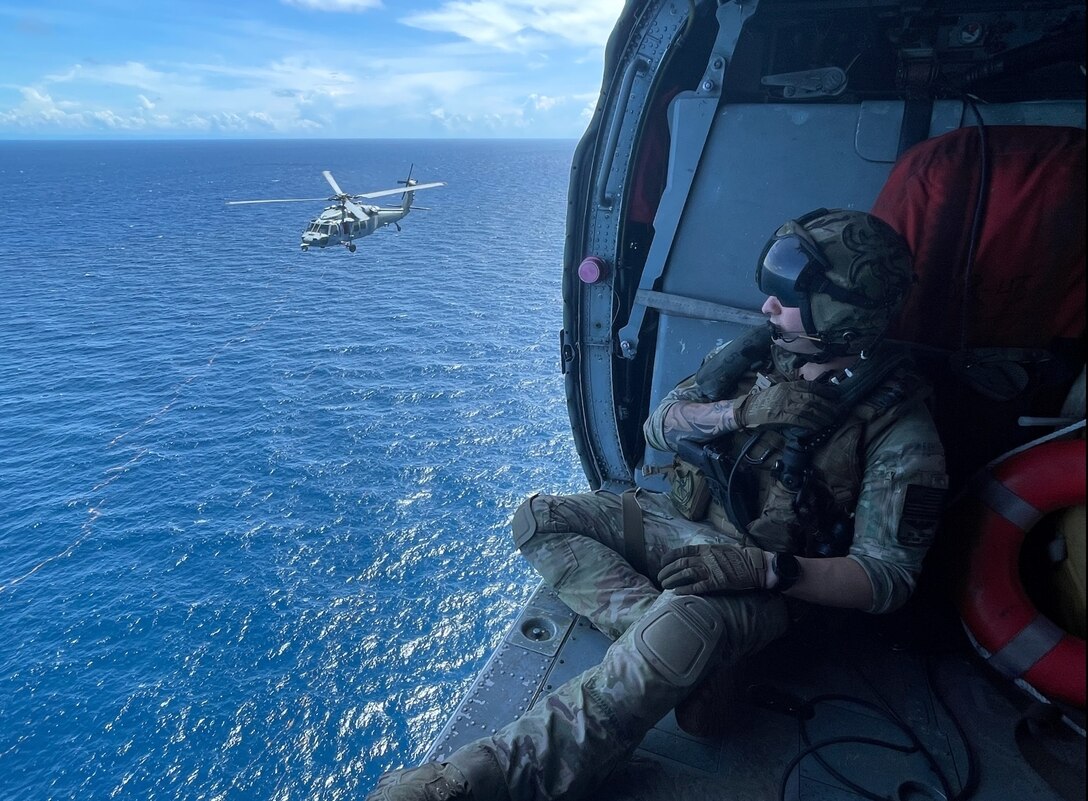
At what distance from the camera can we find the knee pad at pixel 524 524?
3252mm

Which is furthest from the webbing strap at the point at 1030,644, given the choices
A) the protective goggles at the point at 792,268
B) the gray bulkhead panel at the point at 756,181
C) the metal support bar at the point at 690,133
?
the metal support bar at the point at 690,133

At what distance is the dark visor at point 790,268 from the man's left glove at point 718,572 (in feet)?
3.54

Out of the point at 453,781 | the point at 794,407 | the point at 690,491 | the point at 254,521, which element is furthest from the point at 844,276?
the point at 254,521

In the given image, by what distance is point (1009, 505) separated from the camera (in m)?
2.29

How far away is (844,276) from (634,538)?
159 centimetres

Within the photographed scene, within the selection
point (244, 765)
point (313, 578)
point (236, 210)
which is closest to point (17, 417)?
point (313, 578)

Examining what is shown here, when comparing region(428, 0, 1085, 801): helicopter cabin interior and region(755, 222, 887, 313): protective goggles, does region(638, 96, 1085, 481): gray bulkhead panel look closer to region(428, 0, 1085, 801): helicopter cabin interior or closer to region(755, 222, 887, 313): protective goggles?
region(428, 0, 1085, 801): helicopter cabin interior

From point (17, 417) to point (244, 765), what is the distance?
17.0 metres

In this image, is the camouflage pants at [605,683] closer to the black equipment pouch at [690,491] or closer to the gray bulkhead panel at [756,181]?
the black equipment pouch at [690,491]

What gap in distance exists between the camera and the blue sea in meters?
16.3

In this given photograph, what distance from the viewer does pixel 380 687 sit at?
1825 centimetres

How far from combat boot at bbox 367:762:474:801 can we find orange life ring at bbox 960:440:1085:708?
1.96 meters

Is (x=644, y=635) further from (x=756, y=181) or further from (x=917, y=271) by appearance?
(x=756, y=181)

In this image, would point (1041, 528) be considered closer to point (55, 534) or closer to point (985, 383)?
point (985, 383)
